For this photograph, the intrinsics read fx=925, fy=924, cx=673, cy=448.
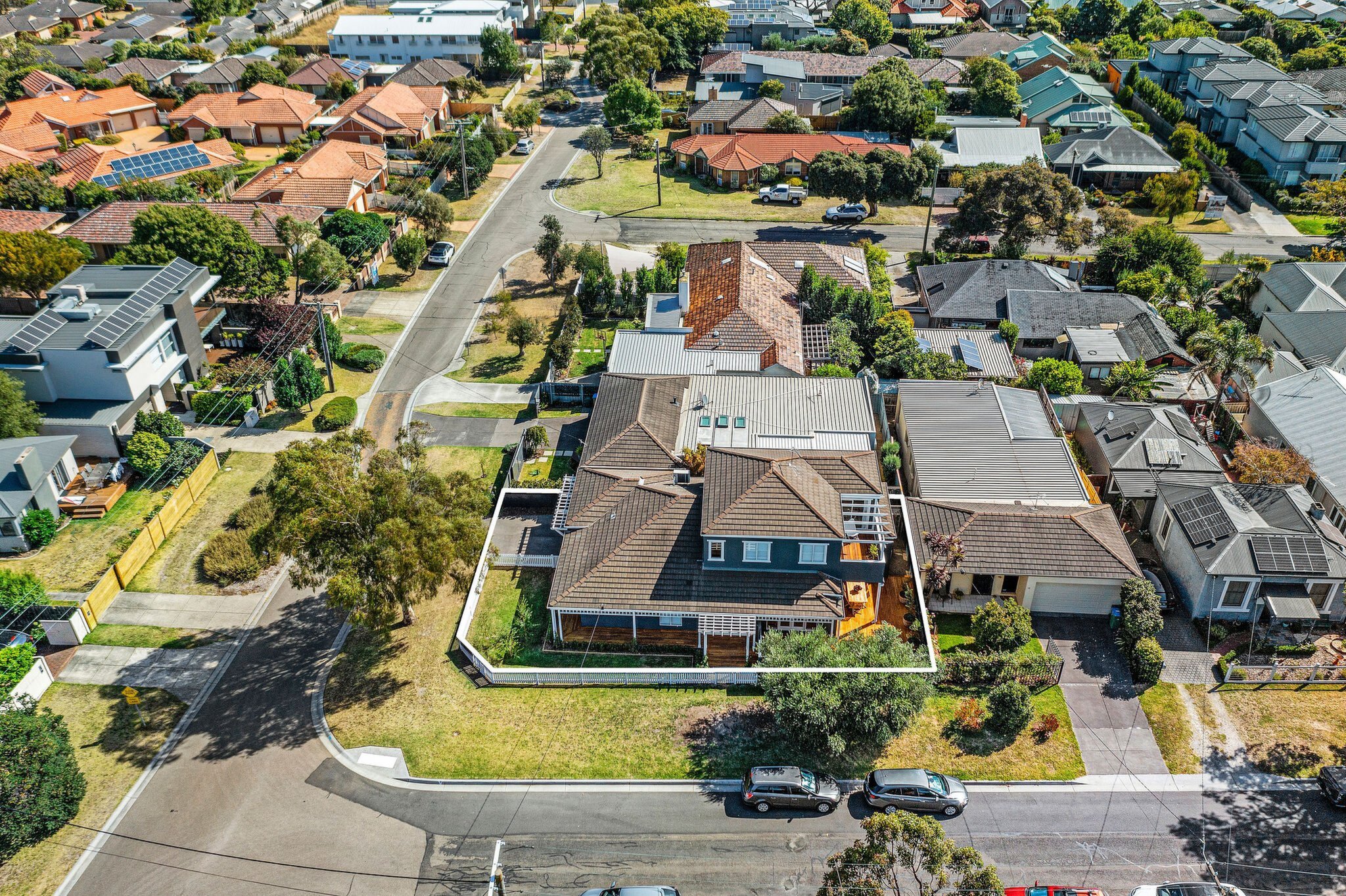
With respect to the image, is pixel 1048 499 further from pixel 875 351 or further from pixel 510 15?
pixel 510 15

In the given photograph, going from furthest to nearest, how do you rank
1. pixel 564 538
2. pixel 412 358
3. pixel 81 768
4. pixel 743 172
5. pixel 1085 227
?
1. pixel 743 172
2. pixel 1085 227
3. pixel 412 358
4. pixel 564 538
5. pixel 81 768

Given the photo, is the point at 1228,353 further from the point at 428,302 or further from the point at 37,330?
the point at 37,330

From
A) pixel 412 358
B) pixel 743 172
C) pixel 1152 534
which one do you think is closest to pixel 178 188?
pixel 412 358

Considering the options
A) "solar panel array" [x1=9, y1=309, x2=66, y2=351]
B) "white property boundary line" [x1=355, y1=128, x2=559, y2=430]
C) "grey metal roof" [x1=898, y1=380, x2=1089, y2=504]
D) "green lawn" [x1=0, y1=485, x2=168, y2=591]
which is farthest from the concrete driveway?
"solar panel array" [x1=9, y1=309, x2=66, y2=351]

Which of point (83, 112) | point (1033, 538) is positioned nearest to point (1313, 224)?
point (1033, 538)

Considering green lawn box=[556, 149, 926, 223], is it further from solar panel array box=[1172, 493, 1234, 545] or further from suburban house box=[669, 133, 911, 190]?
solar panel array box=[1172, 493, 1234, 545]

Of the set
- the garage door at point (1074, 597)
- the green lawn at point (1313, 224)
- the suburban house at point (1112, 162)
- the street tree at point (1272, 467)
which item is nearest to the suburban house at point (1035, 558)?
the garage door at point (1074, 597)

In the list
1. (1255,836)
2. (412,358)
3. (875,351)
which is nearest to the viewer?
(1255,836)
